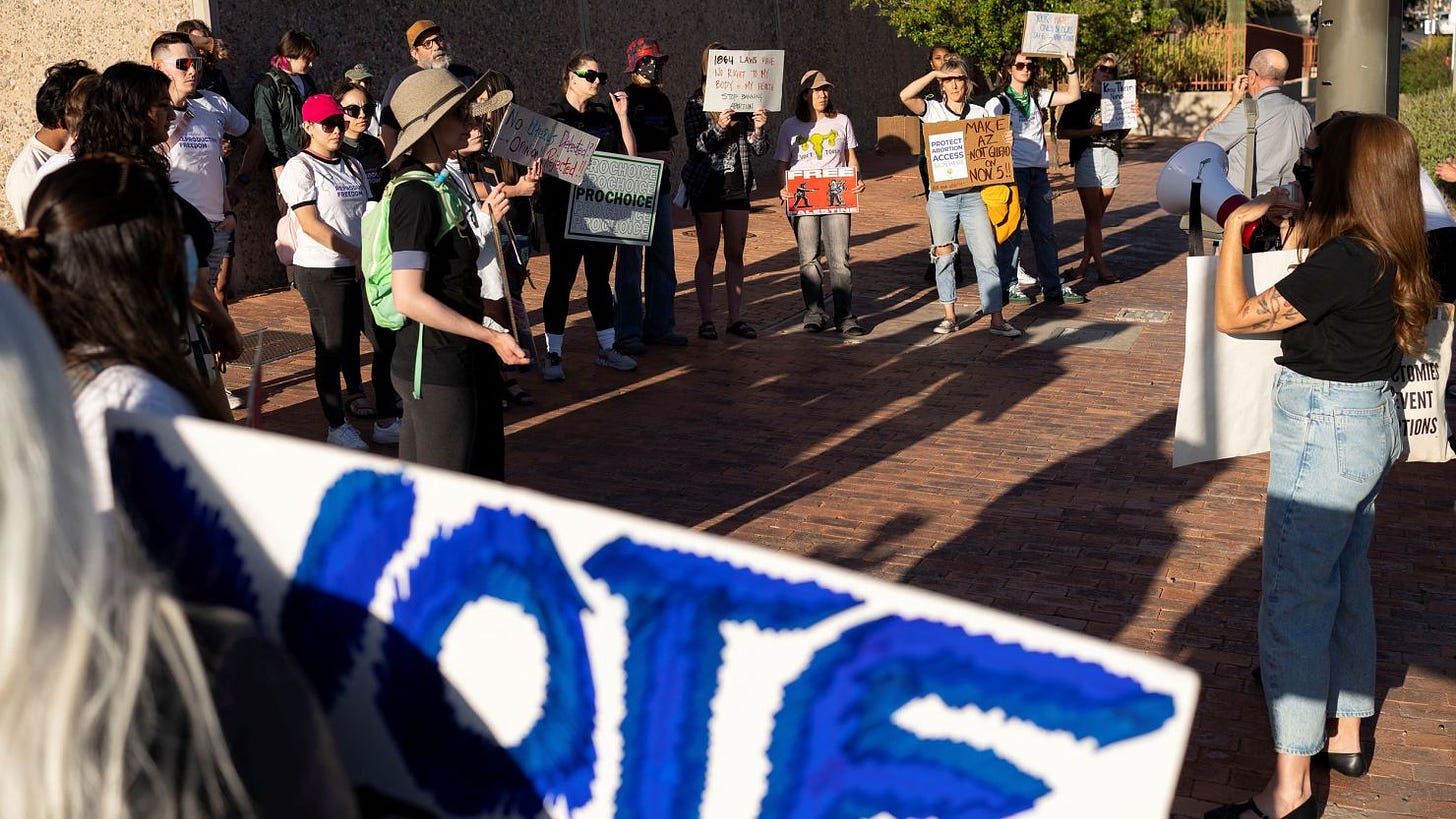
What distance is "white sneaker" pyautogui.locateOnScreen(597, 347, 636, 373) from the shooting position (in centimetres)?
941

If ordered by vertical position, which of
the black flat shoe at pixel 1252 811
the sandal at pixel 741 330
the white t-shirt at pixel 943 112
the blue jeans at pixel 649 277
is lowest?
the black flat shoe at pixel 1252 811

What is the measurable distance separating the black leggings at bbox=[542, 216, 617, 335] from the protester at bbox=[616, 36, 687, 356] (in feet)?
1.22

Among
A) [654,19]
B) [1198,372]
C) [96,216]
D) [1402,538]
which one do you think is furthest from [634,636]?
[654,19]

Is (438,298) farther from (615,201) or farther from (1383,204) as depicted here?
(615,201)

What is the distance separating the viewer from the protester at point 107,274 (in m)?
2.36

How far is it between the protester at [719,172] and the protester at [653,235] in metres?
0.19

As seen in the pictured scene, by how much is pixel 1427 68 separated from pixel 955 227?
24305 millimetres

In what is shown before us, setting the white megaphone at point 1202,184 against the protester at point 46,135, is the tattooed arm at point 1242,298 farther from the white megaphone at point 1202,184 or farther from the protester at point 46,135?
the protester at point 46,135

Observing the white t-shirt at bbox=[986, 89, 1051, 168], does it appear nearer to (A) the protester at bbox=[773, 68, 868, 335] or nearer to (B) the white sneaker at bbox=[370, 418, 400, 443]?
(A) the protester at bbox=[773, 68, 868, 335]

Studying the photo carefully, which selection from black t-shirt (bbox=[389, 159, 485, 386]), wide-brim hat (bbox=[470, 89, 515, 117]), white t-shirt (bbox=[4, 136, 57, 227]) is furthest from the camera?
wide-brim hat (bbox=[470, 89, 515, 117])

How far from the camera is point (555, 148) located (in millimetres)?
8578

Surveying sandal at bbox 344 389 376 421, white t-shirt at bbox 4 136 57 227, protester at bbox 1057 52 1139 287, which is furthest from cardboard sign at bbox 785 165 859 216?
white t-shirt at bbox 4 136 57 227

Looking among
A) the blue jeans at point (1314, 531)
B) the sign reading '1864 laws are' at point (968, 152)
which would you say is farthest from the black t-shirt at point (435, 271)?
the sign reading '1864 laws are' at point (968, 152)

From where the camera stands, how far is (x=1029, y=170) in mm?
11164
